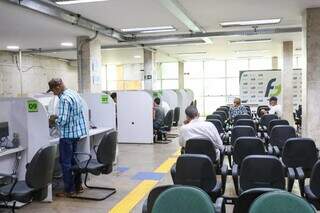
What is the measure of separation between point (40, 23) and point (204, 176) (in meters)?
5.72

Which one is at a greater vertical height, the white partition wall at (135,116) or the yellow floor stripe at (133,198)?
the white partition wall at (135,116)

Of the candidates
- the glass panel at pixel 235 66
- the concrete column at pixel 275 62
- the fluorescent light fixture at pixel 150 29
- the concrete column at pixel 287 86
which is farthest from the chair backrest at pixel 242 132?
the glass panel at pixel 235 66

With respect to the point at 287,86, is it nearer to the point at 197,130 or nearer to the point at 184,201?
the point at 197,130

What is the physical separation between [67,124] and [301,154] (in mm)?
2888

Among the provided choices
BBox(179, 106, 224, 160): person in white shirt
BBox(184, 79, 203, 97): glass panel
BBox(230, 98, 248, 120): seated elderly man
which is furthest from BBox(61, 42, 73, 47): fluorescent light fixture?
BBox(184, 79, 203, 97): glass panel

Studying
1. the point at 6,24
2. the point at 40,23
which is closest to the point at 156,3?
the point at 40,23

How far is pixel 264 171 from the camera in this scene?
3.28m

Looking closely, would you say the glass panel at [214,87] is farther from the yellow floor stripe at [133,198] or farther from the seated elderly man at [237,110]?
the yellow floor stripe at [133,198]

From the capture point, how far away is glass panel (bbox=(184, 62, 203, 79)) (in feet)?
62.0

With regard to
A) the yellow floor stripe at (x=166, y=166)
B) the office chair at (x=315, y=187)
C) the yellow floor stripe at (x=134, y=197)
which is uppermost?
the office chair at (x=315, y=187)

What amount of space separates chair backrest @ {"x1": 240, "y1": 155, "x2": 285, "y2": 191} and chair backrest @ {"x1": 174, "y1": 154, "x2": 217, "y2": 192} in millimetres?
316

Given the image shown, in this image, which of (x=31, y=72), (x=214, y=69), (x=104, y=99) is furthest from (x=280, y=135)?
(x=214, y=69)

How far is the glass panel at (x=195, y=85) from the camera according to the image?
18.9 meters

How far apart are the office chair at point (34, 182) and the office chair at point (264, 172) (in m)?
1.93
